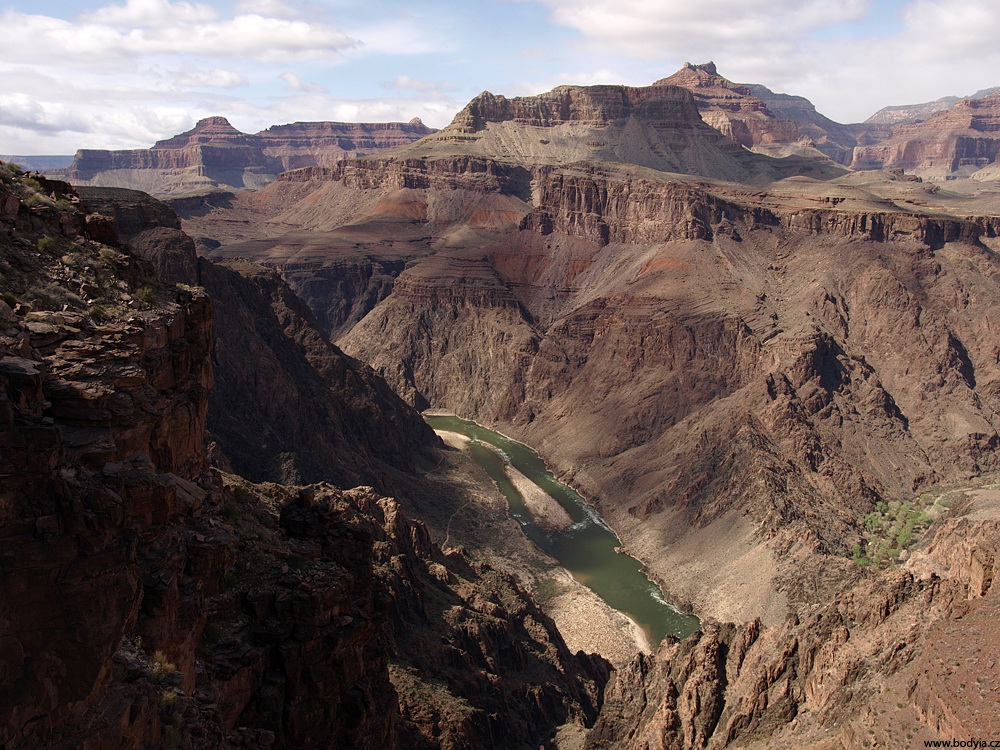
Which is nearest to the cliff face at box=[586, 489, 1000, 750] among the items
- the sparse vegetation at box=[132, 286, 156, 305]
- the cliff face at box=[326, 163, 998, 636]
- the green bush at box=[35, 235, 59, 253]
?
the cliff face at box=[326, 163, 998, 636]

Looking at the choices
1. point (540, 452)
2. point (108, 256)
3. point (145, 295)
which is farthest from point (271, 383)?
point (108, 256)

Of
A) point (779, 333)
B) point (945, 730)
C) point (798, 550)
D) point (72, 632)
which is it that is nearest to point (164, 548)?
point (72, 632)

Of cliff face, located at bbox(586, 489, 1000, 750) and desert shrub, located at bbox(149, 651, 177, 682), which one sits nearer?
desert shrub, located at bbox(149, 651, 177, 682)

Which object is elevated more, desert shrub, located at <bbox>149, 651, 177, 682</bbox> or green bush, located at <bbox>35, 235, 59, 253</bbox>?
green bush, located at <bbox>35, 235, 59, 253</bbox>

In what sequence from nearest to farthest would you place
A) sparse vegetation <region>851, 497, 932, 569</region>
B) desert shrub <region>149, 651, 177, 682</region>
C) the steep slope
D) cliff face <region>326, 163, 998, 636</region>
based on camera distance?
desert shrub <region>149, 651, 177, 682</region> < the steep slope < sparse vegetation <region>851, 497, 932, 569</region> < cliff face <region>326, 163, 998, 636</region>

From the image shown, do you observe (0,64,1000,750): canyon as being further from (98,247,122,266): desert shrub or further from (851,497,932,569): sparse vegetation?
(851,497,932,569): sparse vegetation

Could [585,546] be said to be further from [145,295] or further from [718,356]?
[145,295]

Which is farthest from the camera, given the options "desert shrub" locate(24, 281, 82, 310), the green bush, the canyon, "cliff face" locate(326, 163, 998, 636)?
"cliff face" locate(326, 163, 998, 636)
